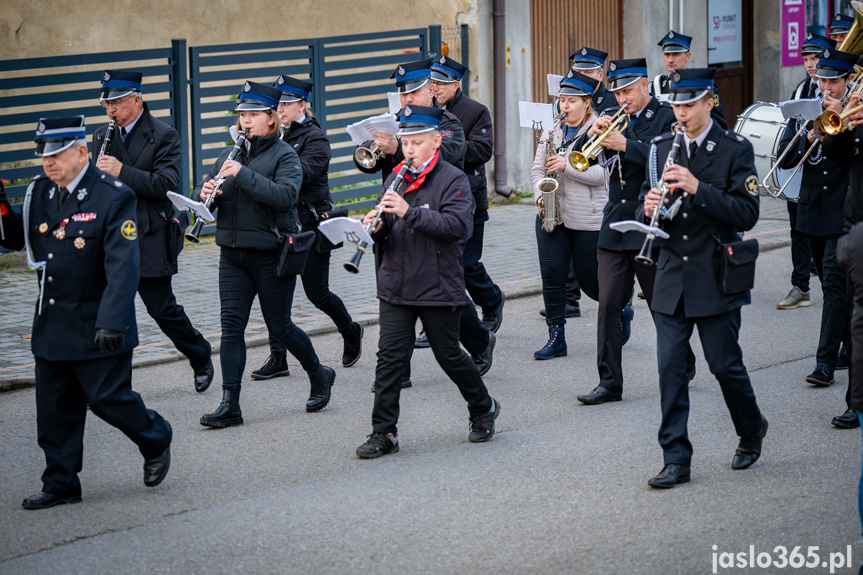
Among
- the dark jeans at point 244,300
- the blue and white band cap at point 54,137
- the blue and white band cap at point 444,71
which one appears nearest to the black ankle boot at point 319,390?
the dark jeans at point 244,300

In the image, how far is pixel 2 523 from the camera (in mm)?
5828

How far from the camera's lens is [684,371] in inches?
245

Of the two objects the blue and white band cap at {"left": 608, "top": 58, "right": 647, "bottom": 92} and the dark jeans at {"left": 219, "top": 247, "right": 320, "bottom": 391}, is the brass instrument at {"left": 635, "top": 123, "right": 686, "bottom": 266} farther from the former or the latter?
the dark jeans at {"left": 219, "top": 247, "right": 320, "bottom": 391}

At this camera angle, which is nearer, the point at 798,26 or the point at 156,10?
the point at 156,10

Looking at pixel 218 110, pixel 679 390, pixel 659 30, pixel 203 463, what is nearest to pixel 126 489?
pixel 203 463

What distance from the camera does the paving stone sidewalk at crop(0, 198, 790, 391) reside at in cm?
928

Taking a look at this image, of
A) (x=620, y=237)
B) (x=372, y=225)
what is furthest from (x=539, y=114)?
(x=372, y=225)

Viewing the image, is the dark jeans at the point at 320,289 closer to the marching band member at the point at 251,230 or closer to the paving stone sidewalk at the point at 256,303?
the marching band member at the point at 251,230

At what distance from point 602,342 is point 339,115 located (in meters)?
8.22

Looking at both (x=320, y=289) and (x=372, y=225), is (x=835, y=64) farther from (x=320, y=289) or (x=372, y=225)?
(x=320, y=289)

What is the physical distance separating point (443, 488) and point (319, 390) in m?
1.80

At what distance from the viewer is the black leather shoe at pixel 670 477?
6.10 m

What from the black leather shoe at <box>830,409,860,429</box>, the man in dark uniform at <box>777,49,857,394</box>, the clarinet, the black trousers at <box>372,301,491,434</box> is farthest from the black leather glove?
the man in dark uniform at <box>777,49,857,394</box>

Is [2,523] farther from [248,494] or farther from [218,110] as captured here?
[218,110]
